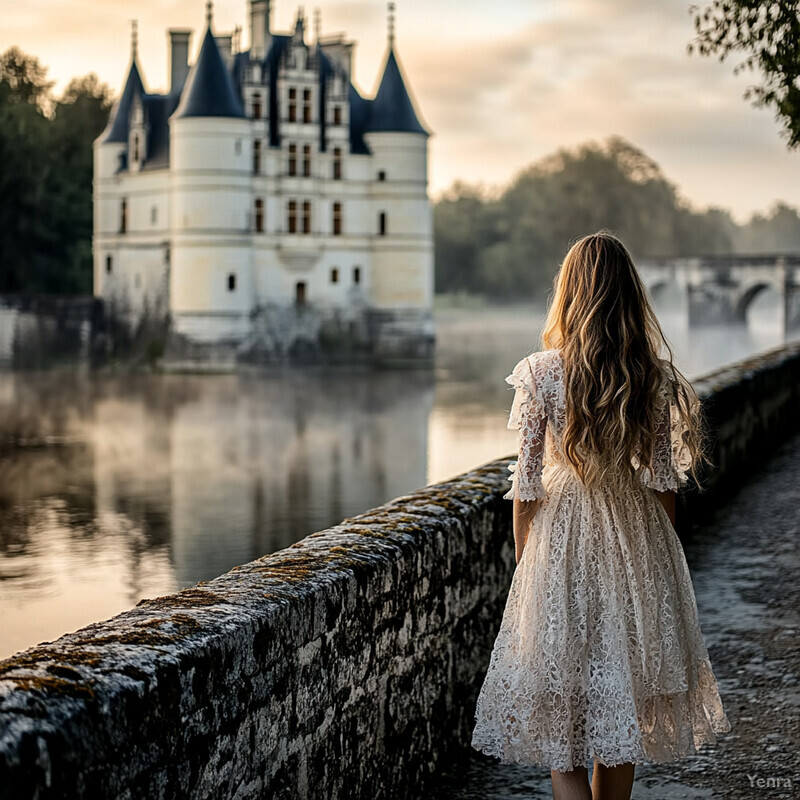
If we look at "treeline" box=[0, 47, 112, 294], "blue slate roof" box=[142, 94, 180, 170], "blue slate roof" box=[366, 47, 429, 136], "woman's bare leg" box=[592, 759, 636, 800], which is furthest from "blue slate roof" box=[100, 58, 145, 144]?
"woman's bare leg" box=[592, 759, 636, 800]

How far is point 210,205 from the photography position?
37969 mm

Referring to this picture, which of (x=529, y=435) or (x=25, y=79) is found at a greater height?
(x=25, y=79)

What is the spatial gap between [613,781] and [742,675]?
58.6 inches

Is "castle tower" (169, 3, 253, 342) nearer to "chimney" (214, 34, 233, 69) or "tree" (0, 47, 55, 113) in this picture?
"chimney" (214, 34, 233, 69)

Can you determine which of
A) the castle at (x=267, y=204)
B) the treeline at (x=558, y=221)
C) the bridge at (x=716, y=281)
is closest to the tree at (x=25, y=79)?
the castle at (x=267, y=204)

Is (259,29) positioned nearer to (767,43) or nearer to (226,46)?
(226,46)

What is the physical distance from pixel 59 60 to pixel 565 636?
50.9 meters

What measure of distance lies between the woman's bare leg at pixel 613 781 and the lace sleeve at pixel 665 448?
1.69 feet

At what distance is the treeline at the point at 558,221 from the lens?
63.2 m

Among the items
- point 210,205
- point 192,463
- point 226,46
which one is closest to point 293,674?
point 192,463

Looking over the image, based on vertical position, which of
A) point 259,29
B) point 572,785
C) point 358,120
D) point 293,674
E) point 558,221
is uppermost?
point 259,29

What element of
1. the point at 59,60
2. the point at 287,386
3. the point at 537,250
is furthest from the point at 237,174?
the point at 537,250

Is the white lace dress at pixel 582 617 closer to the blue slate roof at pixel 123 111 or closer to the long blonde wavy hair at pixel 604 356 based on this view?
the long blonde wavy hair at pixel 604 356

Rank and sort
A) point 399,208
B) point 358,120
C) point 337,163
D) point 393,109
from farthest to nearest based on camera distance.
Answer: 1. point 358,120
2. point 393,109
3. point 399,208
4. point 337,163
